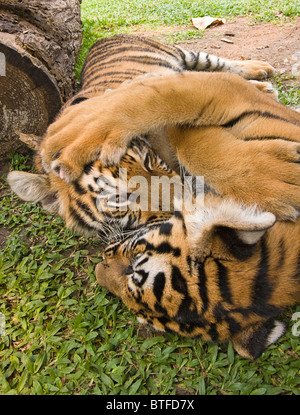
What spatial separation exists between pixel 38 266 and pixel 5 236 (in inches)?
19.5

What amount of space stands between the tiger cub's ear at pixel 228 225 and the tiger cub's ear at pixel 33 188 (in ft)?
3.80

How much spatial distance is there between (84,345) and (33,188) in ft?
3.42

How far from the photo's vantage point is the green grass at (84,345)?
5.39 ft

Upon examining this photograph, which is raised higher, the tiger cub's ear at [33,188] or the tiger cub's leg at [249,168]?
the tiger cub's leg at [249,168]

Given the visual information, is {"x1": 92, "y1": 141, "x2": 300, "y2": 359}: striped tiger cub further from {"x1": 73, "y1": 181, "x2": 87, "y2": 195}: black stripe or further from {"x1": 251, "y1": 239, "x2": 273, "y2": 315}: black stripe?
{"x1": 73, "y1": 181, "x2": 87, "y2": 195}: black stripe

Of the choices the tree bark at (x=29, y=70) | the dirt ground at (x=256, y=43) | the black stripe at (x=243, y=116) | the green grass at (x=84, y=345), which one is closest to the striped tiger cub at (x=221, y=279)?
the green grass at (x=84, y=345)

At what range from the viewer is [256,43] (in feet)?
17.0

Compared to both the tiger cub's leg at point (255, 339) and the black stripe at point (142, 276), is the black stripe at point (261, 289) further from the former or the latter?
the black stripe at point (142, 276)

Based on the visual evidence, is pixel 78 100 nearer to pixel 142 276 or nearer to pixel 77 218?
pixel 77 218

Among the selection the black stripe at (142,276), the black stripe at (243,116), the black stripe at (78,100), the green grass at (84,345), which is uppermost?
the black stripe at (243,116)

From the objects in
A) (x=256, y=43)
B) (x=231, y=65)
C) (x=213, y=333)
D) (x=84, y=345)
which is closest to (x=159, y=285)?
(x=213, y=333)
